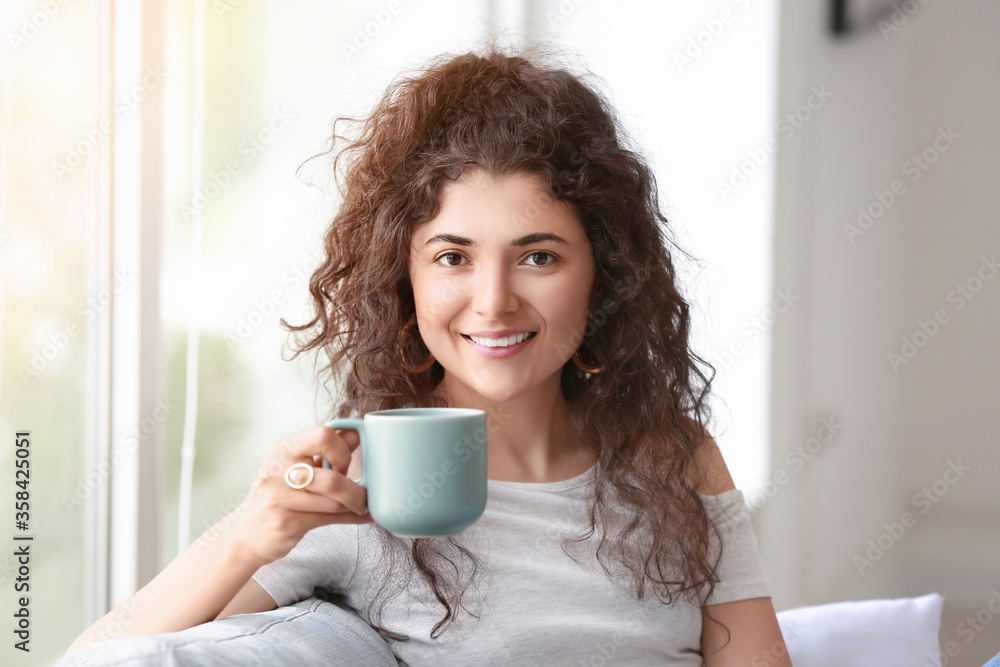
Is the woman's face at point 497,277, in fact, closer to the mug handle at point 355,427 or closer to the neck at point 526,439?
the neck at point 526,439

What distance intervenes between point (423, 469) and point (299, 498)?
0.49 feet

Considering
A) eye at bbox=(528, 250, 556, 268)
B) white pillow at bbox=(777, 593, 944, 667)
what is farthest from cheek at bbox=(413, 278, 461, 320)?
white pillow at bbox=(777, 593, 944, 667)

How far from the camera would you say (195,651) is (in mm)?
824

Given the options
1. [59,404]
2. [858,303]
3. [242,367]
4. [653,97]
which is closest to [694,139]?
[653,97]

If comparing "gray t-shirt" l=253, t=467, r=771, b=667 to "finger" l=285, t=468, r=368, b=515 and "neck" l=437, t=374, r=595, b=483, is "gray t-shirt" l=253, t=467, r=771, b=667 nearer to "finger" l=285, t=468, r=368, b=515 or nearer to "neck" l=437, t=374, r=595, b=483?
"neck" l=437, t=374, r=595, b=483

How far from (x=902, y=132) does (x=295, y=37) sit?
6.79 ft

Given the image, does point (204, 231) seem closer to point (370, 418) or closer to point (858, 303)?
point (370, 418)

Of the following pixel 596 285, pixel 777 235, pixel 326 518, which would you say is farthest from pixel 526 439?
pixel 777 235

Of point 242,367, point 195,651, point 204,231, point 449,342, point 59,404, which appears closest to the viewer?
point 195,651

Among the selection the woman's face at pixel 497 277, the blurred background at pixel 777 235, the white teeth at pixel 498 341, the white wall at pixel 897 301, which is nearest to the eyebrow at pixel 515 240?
the woman's face at pixel 497 277

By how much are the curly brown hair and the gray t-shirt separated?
20mm

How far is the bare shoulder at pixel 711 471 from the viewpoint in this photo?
134cm

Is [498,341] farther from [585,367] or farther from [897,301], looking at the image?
[897,301]

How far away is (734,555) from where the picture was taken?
50.8 inches
